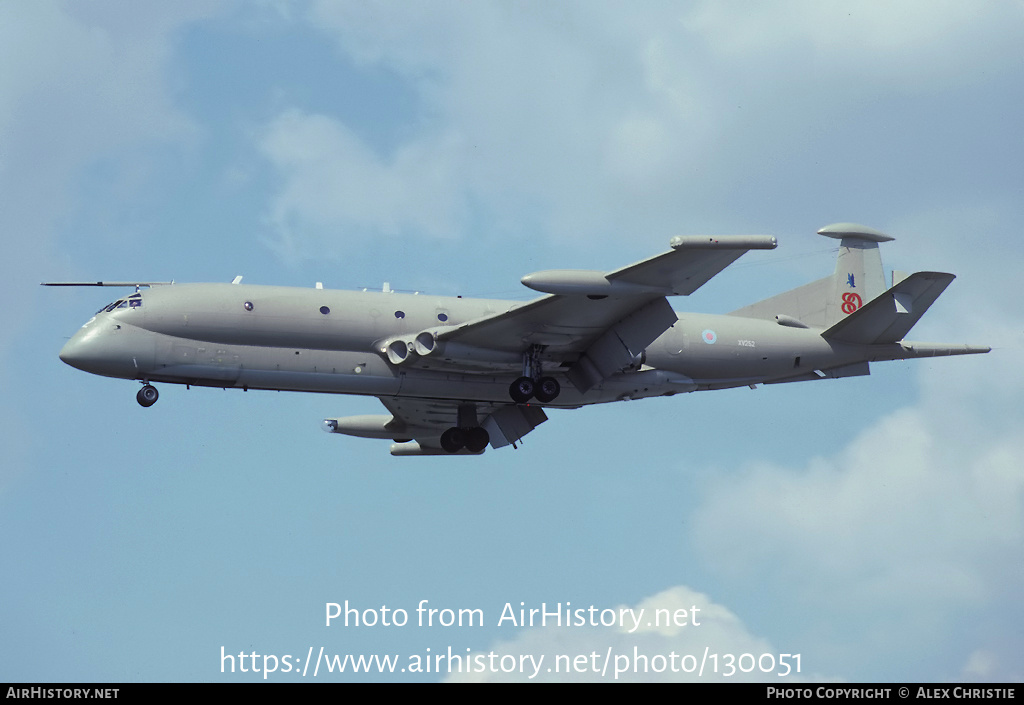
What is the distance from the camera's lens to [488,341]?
35125 millimetres

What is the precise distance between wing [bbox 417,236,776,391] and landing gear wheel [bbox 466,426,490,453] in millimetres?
4700

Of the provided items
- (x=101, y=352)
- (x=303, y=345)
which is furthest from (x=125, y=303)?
(x=303, y=345)

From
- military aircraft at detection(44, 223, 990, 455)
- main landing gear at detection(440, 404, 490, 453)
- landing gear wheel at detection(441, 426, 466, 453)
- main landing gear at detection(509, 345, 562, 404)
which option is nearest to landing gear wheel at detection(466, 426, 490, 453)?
main landing gear at detection(440, 404, 490, 453)

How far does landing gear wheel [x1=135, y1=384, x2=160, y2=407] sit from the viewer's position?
34938 mm

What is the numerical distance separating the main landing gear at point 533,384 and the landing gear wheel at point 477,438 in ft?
15.9

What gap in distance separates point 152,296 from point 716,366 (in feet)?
50.3

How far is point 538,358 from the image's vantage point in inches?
1415

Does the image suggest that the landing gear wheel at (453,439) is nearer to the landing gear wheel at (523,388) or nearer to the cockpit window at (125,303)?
the landing gear wheel at (523,388)

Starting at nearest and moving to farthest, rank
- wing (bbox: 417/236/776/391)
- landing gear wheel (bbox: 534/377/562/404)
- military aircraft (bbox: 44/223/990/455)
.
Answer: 1. wing (bbox: 417/236/776/391)
2. military aircraft (bbox: 44/223/990/455)
3. landing gear wheel (bbox: 534/377/562/404)

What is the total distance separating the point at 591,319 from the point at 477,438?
7773mm

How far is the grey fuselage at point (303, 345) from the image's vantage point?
34.7 metres

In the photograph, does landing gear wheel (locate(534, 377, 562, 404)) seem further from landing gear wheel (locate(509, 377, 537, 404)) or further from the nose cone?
the nose cone

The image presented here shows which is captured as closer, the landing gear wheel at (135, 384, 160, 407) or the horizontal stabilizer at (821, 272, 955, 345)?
the landing gear wheel at (135, 384, 160, 407)
